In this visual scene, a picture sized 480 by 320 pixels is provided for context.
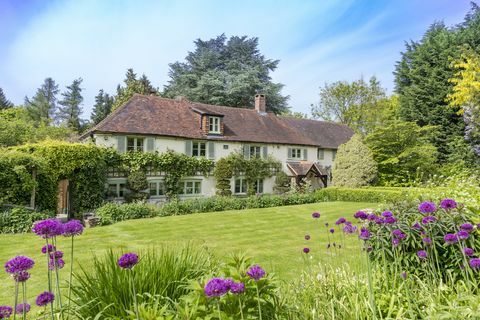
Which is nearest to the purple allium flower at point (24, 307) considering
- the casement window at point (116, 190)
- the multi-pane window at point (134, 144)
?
the casement window at point (116, 190)

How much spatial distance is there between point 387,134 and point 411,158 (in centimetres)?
258

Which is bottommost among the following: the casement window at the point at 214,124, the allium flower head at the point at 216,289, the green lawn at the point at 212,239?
the green lawn at the point at 212,239

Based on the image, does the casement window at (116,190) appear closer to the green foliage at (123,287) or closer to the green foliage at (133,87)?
the green foliage at (123,287)

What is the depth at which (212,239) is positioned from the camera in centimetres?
1097

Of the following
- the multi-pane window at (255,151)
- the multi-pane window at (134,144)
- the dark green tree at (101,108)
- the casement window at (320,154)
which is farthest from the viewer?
the dark green tree at (101,108)

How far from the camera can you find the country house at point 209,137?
2028 cm

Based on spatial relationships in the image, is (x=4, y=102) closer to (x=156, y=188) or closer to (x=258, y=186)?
(x=156, y=188)

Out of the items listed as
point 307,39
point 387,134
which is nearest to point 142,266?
point 307,39

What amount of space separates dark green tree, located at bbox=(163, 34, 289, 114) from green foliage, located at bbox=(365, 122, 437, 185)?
1473cm

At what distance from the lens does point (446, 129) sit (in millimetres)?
25156

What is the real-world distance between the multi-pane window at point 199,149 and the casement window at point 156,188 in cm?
343

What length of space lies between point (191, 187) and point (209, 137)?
403 centimetres

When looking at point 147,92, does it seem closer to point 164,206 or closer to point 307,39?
Result: point 164,206

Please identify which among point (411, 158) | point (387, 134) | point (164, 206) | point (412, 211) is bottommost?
point (164, 206)
